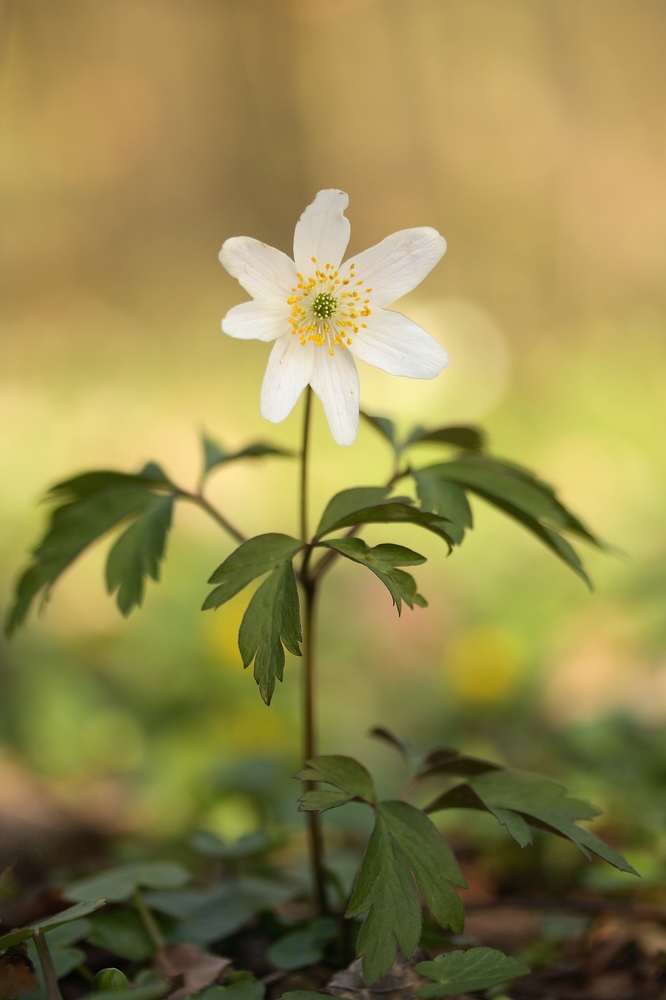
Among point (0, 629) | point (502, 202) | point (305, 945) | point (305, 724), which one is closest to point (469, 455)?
point (305, 724)

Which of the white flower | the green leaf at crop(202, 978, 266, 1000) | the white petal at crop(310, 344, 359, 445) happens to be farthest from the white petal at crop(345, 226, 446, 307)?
the green leaf at crop(202, 978, 266, 1000)

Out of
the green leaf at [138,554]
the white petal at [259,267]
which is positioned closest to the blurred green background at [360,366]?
the green leaf at [138,554]

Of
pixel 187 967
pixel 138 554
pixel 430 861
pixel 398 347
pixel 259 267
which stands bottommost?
pixel 187 967

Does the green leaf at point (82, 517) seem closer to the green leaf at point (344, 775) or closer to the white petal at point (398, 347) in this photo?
the white petal at point (398, 347)

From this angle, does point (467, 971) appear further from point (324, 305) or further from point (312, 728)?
point (324, 305)

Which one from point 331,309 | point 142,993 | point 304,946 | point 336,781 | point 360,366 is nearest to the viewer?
point 142,993

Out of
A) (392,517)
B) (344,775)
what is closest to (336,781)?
(344,775)
